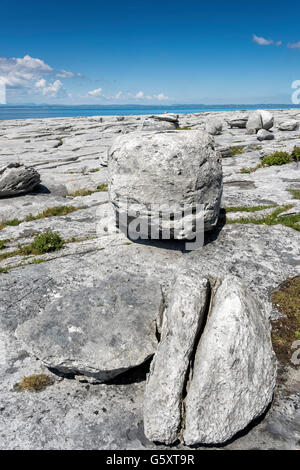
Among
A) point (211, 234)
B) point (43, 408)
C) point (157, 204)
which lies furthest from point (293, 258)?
point (43, 408)

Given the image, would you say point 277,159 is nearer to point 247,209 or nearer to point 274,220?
point 247,209

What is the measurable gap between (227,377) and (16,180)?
67.5 ft

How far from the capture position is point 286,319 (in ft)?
30.2

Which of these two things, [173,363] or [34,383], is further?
[34,383]

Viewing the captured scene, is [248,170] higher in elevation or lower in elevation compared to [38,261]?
higher

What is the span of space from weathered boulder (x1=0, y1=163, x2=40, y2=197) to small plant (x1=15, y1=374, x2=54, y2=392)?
668 inches

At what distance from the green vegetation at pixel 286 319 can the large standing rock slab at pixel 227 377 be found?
7.35ft

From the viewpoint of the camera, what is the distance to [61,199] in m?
21.8

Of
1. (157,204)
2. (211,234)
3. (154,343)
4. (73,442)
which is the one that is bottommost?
(73,442)

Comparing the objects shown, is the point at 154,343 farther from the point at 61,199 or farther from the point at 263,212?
the point at 61,199

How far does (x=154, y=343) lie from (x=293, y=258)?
731 cm

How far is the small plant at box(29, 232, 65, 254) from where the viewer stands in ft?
46.3

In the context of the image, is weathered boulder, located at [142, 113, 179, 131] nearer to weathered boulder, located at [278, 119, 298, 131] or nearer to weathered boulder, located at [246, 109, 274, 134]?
weathered boulder, located at [246, 109, 274, 134]

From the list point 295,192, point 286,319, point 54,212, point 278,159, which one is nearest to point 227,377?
point 286,319
